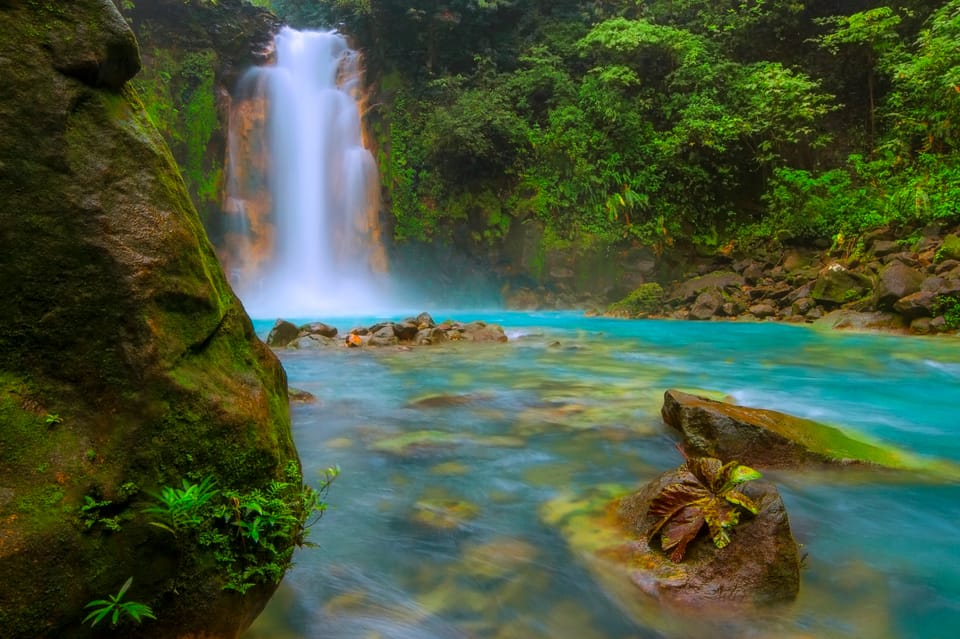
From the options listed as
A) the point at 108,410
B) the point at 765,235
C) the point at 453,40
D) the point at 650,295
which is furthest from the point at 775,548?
the point at 453,40

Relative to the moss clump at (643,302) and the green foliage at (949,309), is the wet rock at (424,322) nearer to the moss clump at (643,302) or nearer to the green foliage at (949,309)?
the moss clump at (643,302)

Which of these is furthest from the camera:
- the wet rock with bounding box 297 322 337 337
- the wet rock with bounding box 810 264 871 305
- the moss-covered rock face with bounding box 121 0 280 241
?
the moss-covered rock face with bounding box 121 0 280 241

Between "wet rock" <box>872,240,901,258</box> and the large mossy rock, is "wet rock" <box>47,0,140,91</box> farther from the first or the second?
"wet rock" <box>872,240,901,258</box>

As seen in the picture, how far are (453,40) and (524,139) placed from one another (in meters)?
4.81

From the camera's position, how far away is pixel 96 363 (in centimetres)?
163

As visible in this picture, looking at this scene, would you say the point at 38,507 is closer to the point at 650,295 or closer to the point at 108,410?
the point at 108,410

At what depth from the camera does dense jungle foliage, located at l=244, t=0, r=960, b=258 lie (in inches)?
562

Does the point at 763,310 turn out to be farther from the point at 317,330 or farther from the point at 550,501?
the point at 550,501

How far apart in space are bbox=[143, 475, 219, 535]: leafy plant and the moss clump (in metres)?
14.8

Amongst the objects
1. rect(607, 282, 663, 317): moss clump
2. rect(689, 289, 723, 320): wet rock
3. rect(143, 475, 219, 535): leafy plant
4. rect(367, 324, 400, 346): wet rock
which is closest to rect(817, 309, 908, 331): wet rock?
rect(689, 289, 723, 320): wet rock

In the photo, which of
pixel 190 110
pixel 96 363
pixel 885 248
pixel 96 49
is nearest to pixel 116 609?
pixel 96 363

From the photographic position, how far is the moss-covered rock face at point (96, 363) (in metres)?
1.42

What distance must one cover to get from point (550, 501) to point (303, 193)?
20139mm

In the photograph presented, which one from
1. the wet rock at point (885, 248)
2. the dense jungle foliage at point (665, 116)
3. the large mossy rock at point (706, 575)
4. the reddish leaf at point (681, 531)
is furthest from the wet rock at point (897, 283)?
the reddish leaf at point (681, 531)
